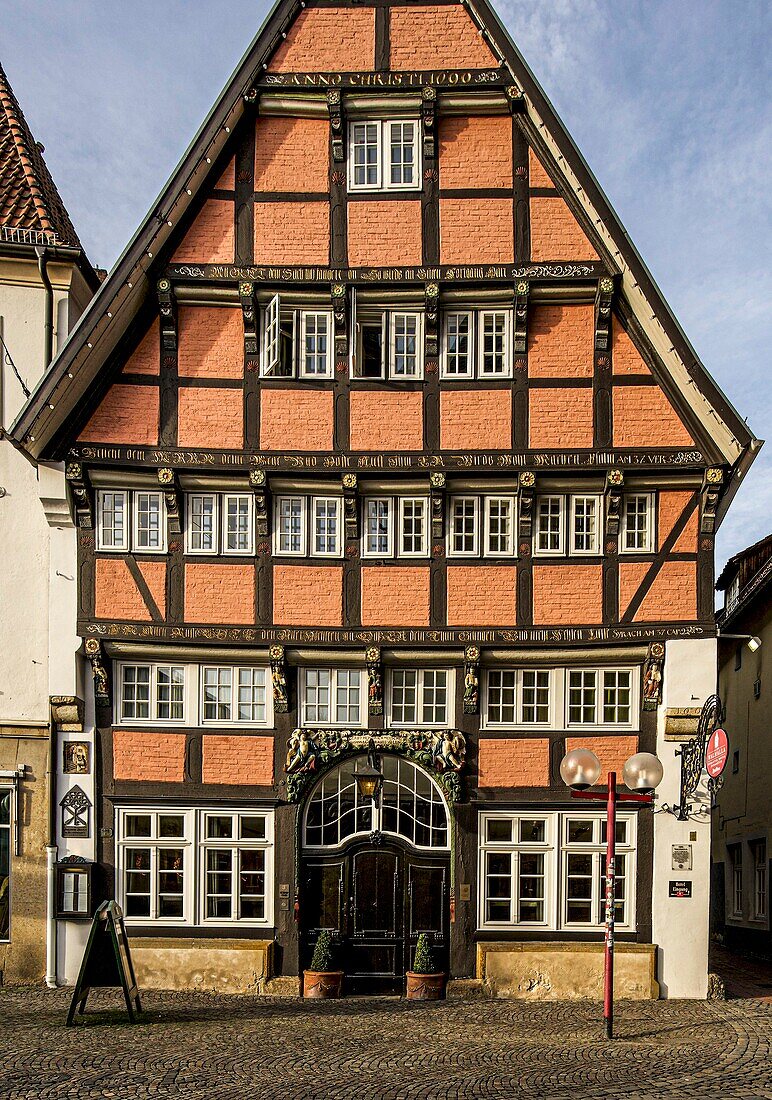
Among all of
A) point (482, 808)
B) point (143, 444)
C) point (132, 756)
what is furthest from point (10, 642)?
point (482, 808)

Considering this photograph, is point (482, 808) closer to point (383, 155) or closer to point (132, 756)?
point (132, 756)

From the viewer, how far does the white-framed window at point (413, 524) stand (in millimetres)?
14352

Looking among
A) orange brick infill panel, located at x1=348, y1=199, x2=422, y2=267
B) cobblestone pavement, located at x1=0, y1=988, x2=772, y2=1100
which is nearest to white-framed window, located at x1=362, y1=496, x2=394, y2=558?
orange brick infill panel, located at x1=348, y1=199, x2=422, y2=267

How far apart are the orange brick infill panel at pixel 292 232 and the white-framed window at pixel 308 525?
11.2 ft

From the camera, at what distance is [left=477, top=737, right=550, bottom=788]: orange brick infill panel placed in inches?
557

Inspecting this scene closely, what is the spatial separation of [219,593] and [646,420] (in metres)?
6.50

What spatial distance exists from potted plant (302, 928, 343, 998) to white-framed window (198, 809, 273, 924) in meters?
0.95

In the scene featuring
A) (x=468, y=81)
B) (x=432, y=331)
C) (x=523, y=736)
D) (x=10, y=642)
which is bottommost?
(x=523, y=736)

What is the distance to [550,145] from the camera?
555 inches

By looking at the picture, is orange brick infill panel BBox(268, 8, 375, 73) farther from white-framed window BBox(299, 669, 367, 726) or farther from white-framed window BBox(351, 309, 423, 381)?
white-framed window BBox(299, 669, 367, 726)

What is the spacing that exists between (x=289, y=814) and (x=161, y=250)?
320 inches

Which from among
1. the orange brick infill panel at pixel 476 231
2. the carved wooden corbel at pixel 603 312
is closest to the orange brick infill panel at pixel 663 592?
the carved wooden corbel at pixel 603 312

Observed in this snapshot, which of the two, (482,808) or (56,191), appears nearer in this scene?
(482,808)

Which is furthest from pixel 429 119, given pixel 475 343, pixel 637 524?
pixel 637 524
